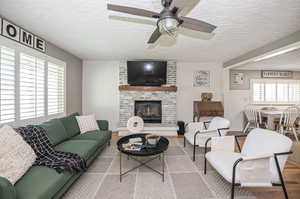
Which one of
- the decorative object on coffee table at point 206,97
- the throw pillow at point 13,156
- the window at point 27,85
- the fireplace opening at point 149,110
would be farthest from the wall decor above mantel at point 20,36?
the decorative object on coffee table at point 206,97

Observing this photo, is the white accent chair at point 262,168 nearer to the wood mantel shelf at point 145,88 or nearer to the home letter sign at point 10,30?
the wood mantel shelf at point 145,88

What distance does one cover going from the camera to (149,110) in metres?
5.06

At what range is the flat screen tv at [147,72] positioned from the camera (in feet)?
15.4

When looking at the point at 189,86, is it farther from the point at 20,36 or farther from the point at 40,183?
the point at 40,183

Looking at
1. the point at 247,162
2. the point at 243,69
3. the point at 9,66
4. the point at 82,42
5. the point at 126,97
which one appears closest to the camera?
the point at 247,162

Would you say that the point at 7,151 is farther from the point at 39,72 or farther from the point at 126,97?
the point at 126,97

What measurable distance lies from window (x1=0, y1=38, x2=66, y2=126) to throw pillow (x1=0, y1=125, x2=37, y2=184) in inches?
34.0

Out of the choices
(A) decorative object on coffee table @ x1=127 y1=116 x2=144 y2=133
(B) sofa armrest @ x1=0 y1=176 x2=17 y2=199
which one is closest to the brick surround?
(A) decorative object on coffee table @ x1=127 y1=116 x2=144 y2=133

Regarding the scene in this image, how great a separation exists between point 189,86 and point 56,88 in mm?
4027

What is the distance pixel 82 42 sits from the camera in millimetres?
3283

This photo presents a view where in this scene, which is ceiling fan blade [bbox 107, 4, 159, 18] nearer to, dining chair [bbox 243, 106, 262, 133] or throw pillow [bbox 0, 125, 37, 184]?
throw pillow [bbox 0, 125, 37, 184]

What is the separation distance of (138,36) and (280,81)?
6.00 metres

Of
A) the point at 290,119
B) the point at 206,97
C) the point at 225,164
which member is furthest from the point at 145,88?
the point at 290,119

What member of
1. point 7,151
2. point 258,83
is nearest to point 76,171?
point 7,151
